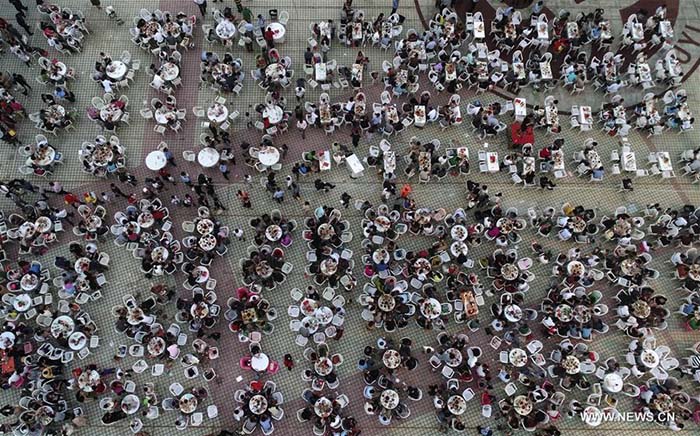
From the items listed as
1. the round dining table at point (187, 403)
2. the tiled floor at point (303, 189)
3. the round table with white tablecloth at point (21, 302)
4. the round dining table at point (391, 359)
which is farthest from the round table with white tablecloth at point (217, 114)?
the round dining table at point (391, 359)

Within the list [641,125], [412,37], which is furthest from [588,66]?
[412,37]

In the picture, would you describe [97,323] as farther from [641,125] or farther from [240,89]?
[641,125]

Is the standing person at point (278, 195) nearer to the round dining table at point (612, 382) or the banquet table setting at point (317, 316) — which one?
the banquet table setting at point (317, 316)

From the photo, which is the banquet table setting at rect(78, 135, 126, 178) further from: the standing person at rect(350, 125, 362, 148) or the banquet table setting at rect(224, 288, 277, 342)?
the standing person at rect(350, 125, 362, 148)

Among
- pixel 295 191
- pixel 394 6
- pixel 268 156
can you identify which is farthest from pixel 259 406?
pixel 394 6

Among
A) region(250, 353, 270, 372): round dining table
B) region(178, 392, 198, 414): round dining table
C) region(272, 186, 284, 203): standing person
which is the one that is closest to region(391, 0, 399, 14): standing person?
region(272, 186, 284, 203): standing person

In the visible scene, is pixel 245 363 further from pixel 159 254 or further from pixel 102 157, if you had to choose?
pixel 102 157
